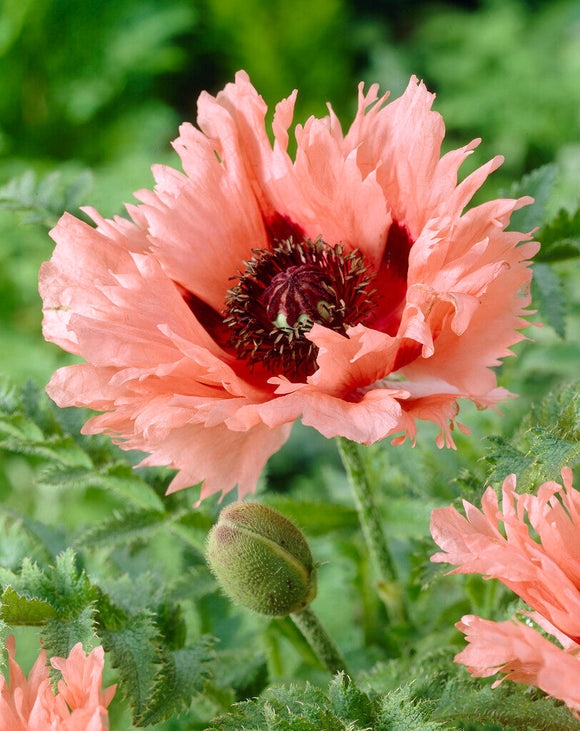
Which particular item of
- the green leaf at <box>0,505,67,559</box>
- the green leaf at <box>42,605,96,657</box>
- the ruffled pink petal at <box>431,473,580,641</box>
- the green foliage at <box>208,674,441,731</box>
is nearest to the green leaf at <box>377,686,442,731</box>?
the green foliage at <box>208,674,441,731</box>

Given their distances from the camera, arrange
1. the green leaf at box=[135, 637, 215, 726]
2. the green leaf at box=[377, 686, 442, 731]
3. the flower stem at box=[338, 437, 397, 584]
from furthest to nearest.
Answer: the flower stem at box=[338, 437, 397, 584] → the green leaf at box=[135, 637, 215, 726] → the green leaf at box=[377, 686, 442, 731]

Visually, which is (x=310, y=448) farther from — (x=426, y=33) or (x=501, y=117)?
(x=426, y=33)

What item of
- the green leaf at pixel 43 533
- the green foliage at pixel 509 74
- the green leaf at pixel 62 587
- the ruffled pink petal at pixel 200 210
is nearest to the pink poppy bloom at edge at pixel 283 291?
the ruffled pink petal at pixel 200 210

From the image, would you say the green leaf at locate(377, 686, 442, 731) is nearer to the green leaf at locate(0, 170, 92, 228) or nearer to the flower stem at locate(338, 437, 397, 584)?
the flower stem at locate(338, 437, 397, 584)

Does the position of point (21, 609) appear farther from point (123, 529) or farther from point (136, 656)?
point (123, 529)

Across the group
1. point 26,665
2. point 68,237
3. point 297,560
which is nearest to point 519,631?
point 297,560

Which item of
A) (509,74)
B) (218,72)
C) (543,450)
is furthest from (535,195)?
(218,72)
